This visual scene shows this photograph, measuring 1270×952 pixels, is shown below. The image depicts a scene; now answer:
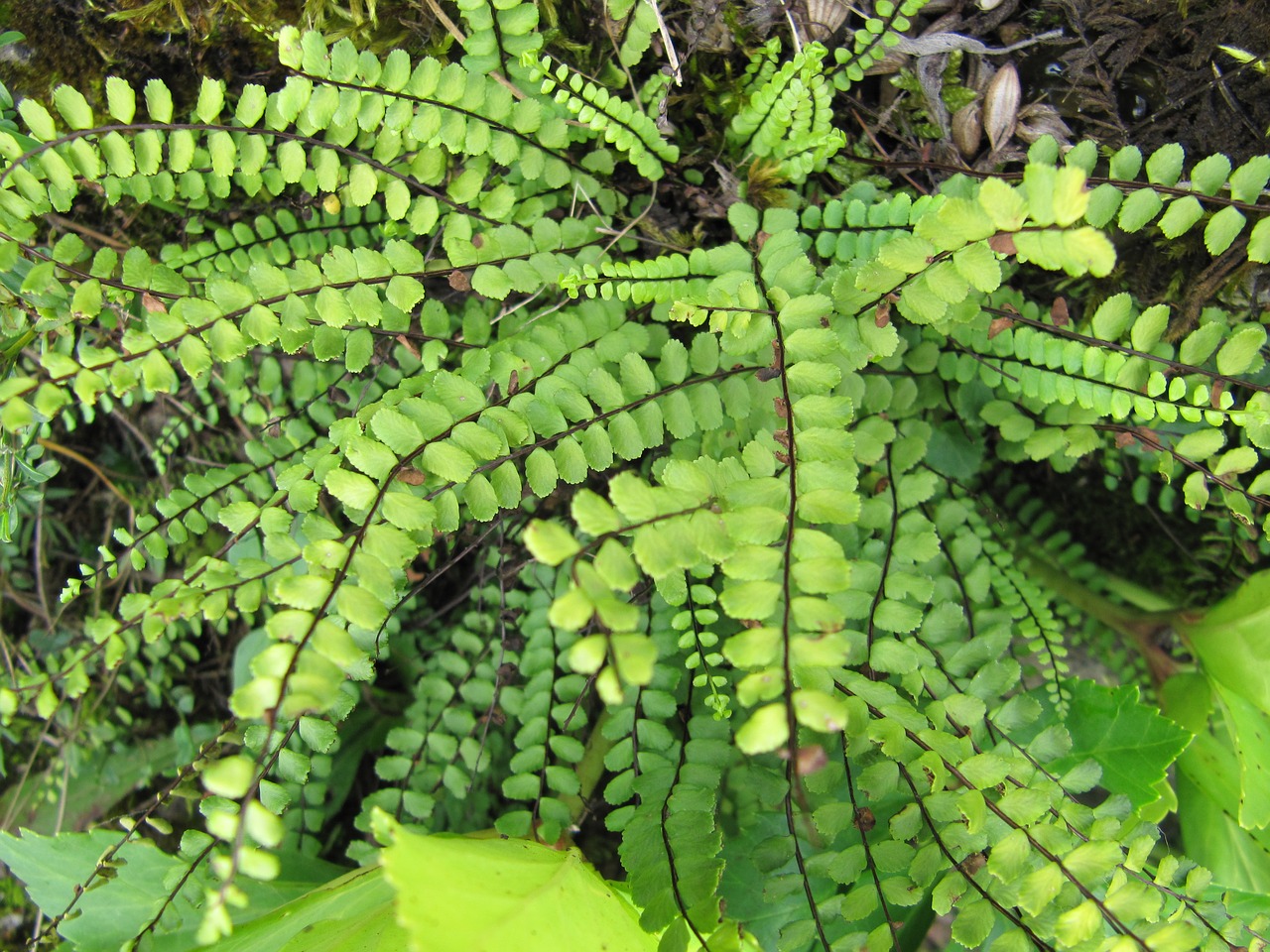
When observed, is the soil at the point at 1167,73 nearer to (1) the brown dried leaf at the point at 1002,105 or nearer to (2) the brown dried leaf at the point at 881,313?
(1) the brown dried leaf at the point at 1002,105

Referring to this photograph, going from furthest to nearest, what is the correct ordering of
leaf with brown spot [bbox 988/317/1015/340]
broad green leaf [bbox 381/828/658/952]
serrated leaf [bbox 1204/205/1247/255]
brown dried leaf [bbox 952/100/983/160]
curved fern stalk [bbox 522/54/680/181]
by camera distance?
brown dried leaf [bbox 952/100/983/160], leaf with brown spot [bbox 988/317/1015/340], curved fern stalk [bbox 522/54/680/181], serrated leaf [bbox 1204/205/1247/255], broad green leaf [bbox 381/828/658/952]

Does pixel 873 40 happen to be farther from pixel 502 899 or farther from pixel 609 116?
pixel 502 899

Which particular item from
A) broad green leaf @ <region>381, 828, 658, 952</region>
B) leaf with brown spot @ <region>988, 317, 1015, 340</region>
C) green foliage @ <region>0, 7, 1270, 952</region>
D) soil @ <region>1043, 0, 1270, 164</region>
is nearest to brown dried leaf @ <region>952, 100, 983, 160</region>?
soil @ <region>1043, 0, 1270, 164</region>

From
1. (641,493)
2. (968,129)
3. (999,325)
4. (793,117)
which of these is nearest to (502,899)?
(641,493)

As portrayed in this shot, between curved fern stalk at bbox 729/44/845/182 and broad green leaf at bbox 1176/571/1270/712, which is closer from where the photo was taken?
curved fern stalk at bbox 729/44/845/182

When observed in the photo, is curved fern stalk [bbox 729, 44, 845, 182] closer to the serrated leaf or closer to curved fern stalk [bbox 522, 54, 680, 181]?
curved fern stalk [bbox 522, 54, 680, 181]

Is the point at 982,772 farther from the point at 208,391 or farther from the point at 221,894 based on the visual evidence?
the point at 208,391

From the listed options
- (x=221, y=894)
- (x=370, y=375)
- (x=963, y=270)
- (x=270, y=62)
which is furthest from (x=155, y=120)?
(x=963, y=270)

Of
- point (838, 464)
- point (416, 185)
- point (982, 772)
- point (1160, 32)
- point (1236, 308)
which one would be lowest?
point (982, 772)

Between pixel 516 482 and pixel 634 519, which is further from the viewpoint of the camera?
pixel 516 482

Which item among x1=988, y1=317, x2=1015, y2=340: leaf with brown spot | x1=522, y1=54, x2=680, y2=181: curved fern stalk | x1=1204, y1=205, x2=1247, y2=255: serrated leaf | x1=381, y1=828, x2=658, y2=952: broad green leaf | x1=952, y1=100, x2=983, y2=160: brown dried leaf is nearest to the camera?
x1=381, y1=828, x2=658, y2=952: broad green leaf
